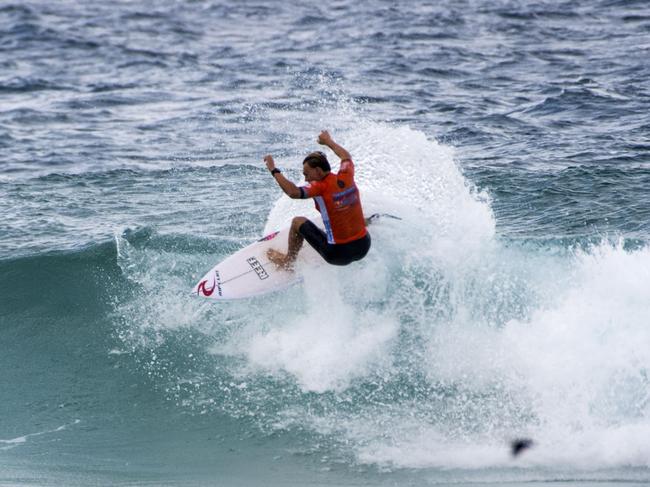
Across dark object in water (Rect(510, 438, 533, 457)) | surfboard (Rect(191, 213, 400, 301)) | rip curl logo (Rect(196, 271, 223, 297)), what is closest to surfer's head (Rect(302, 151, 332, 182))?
surfboard (Rect(191, 213, 400, 301))

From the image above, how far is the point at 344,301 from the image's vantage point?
11391 millimetres

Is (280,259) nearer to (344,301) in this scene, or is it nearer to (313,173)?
(344,301)

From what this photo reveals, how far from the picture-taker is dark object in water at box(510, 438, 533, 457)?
9.48 meters

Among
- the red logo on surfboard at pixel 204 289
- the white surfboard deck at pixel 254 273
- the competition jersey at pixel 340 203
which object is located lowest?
the red logo on surfboard at pixel 204 289

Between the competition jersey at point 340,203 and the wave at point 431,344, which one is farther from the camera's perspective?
the competition jersey at point 340,203

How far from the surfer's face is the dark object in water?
3.46m

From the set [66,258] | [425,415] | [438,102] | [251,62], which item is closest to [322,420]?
[425,415]

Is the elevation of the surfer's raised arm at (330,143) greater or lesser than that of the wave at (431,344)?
greater

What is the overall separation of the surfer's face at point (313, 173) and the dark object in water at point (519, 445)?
346 cm

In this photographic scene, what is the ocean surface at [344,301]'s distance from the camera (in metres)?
9.77

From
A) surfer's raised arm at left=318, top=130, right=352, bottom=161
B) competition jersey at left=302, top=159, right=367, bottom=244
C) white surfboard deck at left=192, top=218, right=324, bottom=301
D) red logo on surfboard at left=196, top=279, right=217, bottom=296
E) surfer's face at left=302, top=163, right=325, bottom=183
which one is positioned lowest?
red logo on surfboard at left=196, top=279, right=217, bottom=296

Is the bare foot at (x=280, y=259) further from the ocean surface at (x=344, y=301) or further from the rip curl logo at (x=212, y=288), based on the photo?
the rip curl logo at (x=212, y=288)

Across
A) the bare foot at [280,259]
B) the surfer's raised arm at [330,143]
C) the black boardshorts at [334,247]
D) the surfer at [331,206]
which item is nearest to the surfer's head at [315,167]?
the surfer at [331,206]

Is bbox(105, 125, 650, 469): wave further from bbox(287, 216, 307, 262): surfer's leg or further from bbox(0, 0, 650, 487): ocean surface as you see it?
bbox(287, 216, 307, 262): surfer's leg
